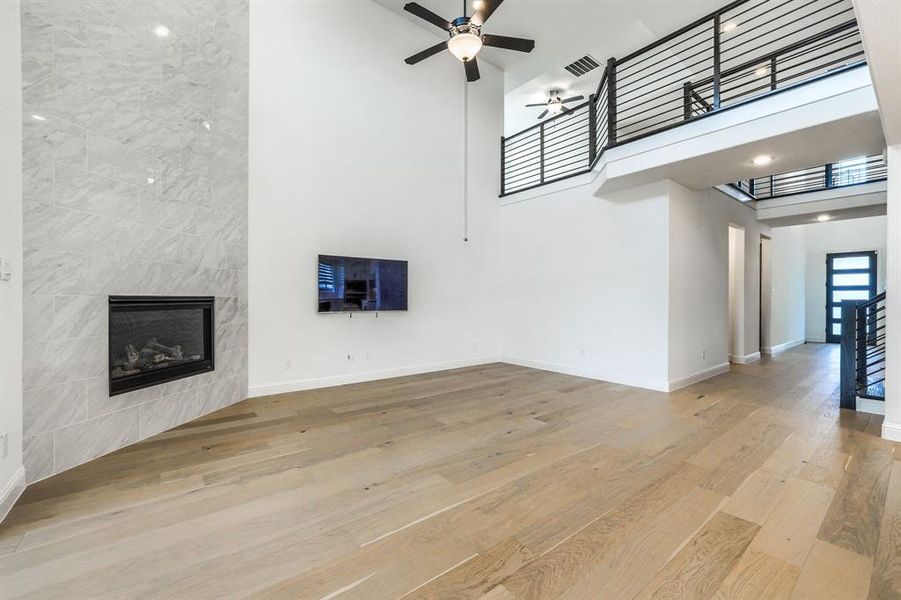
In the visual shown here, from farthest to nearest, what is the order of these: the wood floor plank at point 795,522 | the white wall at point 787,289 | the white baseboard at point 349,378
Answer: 1. the white wall at point 787,289
2. the white baseboard at point 349,378
3. the wood floor plank at point 795,522

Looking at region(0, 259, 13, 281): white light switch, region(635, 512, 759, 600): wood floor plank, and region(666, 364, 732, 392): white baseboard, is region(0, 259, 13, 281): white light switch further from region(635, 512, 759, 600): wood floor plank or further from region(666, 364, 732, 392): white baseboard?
region(666, 364, 732, 392): white baseboard

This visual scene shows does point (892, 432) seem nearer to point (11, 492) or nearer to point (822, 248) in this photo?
point (11, 492)

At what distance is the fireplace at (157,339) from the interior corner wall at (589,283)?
4435mm

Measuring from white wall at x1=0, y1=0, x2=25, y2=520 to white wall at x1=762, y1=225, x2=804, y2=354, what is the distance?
10.2m

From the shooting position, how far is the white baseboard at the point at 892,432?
3.11 metres

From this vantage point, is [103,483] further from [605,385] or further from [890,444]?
[890,444]

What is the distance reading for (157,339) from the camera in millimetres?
3354

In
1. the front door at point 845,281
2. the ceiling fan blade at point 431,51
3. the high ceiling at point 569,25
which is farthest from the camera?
the front door at point 845,281

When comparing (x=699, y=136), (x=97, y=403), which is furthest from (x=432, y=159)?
(x=97, y=403)

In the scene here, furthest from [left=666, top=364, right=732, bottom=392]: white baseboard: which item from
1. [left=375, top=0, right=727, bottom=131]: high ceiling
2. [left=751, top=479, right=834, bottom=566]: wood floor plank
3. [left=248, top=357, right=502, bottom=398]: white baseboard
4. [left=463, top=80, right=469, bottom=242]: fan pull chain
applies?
[left=375, top=0, right=727, bottom=131]: high ceiling

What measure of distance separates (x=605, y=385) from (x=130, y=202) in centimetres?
527

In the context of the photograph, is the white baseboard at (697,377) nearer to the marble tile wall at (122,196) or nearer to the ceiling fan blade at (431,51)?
the ceiling fan blade at (431,51)

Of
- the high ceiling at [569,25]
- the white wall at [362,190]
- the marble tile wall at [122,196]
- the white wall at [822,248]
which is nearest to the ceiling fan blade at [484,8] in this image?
the high ceiling at [569,25]

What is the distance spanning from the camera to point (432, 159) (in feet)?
19.4
